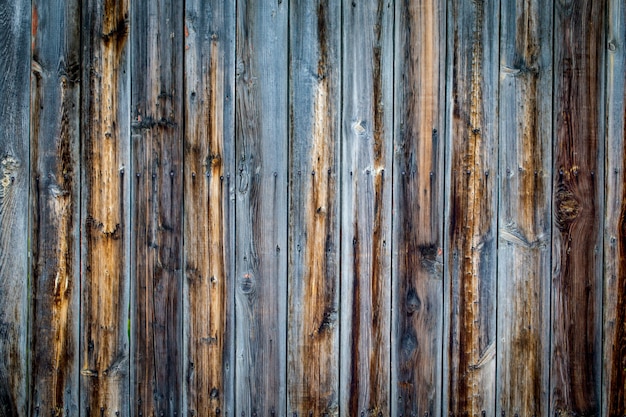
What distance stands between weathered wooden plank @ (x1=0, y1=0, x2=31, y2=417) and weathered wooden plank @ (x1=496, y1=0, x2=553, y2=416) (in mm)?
1562

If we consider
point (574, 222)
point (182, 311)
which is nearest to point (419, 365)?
point (574, 222)

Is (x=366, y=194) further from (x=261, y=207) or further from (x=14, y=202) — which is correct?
(x=14, y=202)

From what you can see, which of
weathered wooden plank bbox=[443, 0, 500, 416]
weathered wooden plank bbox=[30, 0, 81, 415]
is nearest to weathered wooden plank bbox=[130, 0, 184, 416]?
weathered wooden plank bbox=[30, 0, 81, 415]

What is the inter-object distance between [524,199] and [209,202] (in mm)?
1023

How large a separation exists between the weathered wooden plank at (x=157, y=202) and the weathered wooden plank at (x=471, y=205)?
2.90 feet

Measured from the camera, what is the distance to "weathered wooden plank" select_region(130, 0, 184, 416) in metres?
1.58

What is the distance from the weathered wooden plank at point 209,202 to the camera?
1.58 m

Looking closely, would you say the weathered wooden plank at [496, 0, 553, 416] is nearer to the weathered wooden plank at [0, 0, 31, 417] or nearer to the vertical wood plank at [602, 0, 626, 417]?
the vertical wood plank at [602, 0, 626, 417]

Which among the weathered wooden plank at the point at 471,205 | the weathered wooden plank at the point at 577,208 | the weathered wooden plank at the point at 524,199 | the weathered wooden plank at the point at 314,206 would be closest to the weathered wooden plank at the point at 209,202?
the weathered wooden plank at the point at 314,206

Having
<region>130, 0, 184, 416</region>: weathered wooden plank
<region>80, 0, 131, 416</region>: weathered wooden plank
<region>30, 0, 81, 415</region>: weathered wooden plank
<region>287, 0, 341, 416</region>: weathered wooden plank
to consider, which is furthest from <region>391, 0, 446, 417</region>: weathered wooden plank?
<region>30, 0, 81, 415</region>: weathered wooden plank

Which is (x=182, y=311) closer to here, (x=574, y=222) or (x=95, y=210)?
(x=95, y=210)

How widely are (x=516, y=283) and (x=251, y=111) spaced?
40.5 inches

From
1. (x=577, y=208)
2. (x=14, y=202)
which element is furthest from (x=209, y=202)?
(x=577, y=208)

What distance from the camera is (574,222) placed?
1.57 metres
